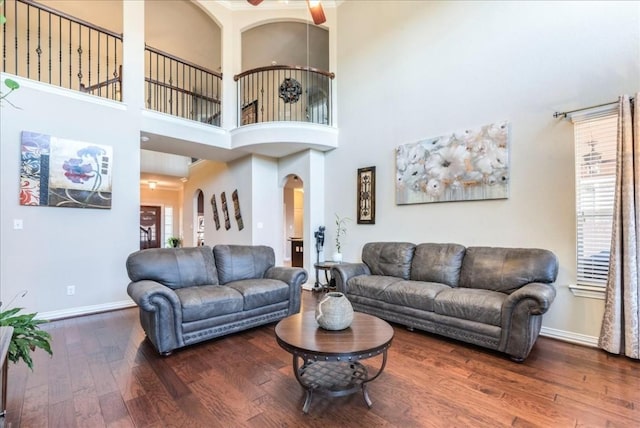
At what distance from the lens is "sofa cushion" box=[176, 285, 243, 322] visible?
2838 mm

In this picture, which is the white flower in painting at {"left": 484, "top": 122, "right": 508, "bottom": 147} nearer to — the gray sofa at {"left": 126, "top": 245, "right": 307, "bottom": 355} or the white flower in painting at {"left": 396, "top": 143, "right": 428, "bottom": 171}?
the white flower in painting at {"left": 396, "top": 143, "right": 428, "bottom": 171}

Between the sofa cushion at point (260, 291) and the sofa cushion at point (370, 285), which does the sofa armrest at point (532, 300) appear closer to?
the sofa cushion at point (370, 285)

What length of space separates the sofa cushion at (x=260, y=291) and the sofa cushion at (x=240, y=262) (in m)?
0.14

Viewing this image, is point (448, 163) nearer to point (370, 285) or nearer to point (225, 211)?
point (370, 285)

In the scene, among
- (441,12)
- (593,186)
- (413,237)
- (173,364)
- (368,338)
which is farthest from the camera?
(413,237)

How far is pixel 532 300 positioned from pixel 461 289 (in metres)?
0.78

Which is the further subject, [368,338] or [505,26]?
[505,26]

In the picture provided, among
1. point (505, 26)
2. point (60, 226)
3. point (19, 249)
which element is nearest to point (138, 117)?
point (60, 226)

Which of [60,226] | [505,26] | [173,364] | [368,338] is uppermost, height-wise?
[505,26]

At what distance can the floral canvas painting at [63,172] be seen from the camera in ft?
12.0

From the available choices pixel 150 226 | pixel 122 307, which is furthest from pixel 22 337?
pixel 150 226

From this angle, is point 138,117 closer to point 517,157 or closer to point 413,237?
point 413,237

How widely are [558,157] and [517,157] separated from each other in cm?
38

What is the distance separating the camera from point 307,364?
2352 mm
